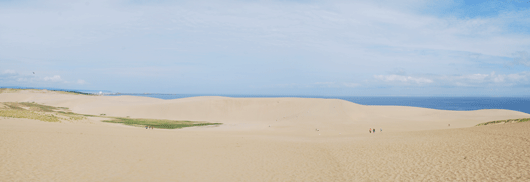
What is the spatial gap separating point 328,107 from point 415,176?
42.8 meters

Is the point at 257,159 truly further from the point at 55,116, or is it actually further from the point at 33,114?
the point at 55,116

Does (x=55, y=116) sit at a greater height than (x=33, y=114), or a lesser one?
lesser

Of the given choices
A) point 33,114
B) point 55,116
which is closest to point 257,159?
point 33,114

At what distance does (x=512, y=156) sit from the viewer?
1288 centimetres

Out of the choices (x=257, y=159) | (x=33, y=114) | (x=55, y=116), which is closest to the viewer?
(x=257, y=159)

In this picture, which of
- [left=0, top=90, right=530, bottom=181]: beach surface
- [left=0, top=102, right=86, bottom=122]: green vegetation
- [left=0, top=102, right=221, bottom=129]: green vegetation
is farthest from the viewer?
[left=0, top=102, right=221, bottom=129]: green vegetation

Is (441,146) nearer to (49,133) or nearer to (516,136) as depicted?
(516,136)

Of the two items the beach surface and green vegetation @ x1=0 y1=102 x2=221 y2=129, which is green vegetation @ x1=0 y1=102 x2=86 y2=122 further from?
the beach surface

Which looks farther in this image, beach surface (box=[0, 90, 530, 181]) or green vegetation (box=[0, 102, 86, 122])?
green vegetation (box=[0, 102, 86, 122])

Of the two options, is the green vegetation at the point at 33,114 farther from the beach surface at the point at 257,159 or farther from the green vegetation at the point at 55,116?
the beach surface at the point at 257,159

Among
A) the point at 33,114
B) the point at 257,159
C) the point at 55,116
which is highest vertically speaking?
the point at 33,114

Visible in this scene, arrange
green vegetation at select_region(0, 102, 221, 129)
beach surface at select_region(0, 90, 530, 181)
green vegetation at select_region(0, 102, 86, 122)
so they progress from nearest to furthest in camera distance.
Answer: beach surface at select_region(0, 90, 530, 181)
green vegetation at select_region(0, 102, 86, 122)
green vegetation at select_region(0, 102, 221, 129)

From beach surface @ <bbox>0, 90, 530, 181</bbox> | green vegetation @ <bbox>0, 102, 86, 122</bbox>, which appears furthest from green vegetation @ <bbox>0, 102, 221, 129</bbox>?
beach surface @ <bbox>0, 90, 530, 181</bbox>

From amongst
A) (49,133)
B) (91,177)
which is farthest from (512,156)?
(49,133)
